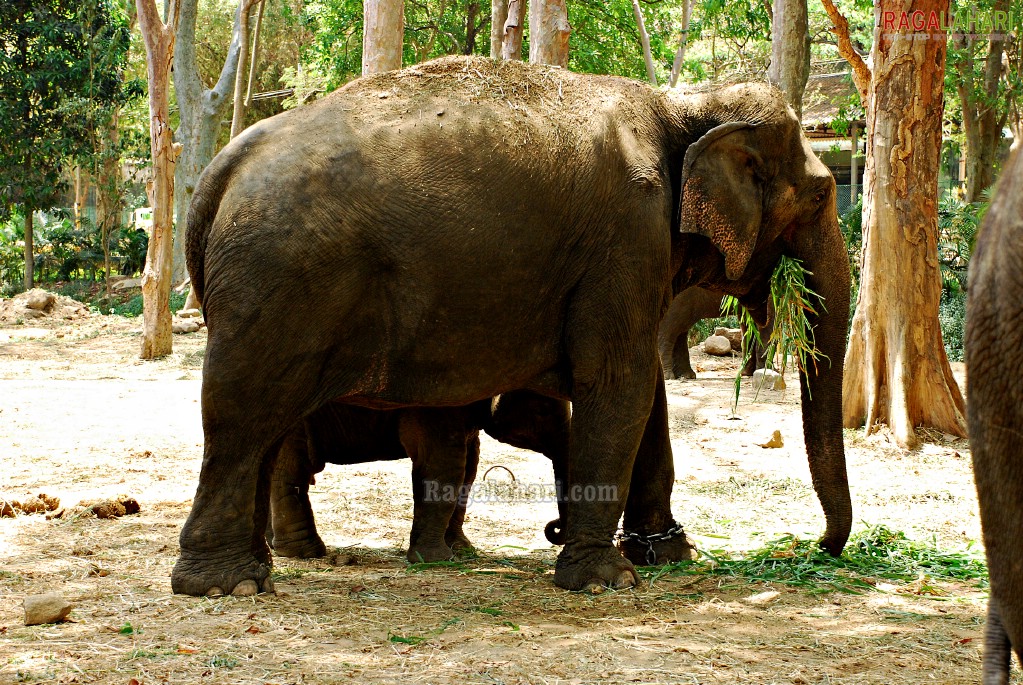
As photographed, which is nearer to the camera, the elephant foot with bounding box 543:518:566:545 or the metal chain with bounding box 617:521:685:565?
the metal chain with bounding box 617:521:685:565

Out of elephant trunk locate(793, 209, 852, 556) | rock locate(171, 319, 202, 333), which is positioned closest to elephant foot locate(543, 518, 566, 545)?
elephant trunk locate(793, 209, 852, 556)

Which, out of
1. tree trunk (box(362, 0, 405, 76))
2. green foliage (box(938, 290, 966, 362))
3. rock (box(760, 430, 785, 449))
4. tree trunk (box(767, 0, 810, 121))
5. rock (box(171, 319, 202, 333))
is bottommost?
rock (box(760, 430, 785, 449))

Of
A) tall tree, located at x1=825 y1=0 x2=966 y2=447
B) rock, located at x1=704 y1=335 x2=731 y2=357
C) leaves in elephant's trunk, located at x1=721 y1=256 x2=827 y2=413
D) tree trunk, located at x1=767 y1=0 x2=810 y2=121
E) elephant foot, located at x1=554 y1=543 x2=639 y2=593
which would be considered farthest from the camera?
rock, located at x1=704 y1=335 x2=731 y2=357

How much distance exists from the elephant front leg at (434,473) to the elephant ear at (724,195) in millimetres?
1554

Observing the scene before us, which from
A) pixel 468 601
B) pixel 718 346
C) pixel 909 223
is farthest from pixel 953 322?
pixel 468 601

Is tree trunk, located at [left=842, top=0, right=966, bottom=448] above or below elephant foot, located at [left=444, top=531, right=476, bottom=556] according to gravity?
above

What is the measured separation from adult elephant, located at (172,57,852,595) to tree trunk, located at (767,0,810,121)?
6642 millimetres

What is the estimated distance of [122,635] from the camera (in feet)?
13.6

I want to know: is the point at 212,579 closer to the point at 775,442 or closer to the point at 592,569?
the point at 592,569

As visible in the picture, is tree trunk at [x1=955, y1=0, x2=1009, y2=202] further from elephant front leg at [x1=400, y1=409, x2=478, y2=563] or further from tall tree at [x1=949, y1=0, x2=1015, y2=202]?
elephant front leg at [x1=400, y1=409, x2=478, y2=563]

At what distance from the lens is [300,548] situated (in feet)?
18.7

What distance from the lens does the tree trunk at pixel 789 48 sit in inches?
465

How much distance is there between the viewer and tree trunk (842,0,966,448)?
883cm

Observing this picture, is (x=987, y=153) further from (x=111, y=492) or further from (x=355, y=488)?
(x=111, y=492)
